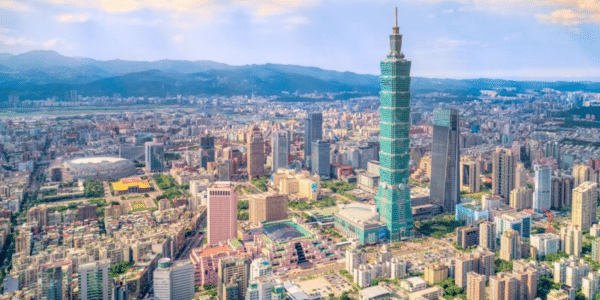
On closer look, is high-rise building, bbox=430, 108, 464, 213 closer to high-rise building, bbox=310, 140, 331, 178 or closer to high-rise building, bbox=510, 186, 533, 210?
high-rise building, bbox=510, 186, 533, 210

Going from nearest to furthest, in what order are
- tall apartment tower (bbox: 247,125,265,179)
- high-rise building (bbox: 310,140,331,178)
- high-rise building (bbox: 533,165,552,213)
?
high-rise building (bbox: 533,165,552,213) → tall apartment tower (bbox: 247,125,265,179) → high-rise building (bbox: 310,140,331,178)

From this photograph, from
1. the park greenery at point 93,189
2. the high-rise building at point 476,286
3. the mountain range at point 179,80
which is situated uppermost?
the mountain range at point 179,80

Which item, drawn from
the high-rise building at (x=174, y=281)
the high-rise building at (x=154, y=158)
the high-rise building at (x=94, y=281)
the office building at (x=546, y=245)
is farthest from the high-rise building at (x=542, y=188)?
the high-rise building at (x=154, y=158)

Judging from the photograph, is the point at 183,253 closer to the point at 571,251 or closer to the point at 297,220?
the point at 297,220

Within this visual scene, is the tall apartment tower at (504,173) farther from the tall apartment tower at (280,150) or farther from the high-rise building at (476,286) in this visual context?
the tall apartment tower at (280,150)

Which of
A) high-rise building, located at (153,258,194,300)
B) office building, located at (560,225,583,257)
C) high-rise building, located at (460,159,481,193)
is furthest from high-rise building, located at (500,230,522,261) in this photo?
high-rise building, located at (153,258,194,300)

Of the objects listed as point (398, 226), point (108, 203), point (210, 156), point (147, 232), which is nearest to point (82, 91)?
point (210, 156)
